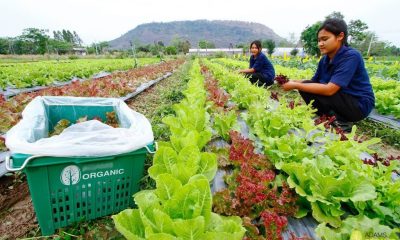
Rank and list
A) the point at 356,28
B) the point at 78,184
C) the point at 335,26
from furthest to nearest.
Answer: the point at 356,28 → the point at 335,26 → the point at 78,184

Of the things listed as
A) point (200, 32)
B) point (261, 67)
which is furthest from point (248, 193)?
point (200, 32)

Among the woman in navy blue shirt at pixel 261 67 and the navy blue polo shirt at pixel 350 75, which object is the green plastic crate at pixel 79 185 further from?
the woman in navy blue shirt at pixel 261 67

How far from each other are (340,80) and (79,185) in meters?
2.95

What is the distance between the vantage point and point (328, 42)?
123 inches

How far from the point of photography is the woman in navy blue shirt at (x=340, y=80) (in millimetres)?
3051

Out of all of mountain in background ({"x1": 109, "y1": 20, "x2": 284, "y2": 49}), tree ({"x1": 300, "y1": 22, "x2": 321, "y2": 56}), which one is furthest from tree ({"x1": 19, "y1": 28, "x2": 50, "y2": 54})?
mountain in background ({"x1": 109, "y1": 20, "x2": 284, "y2": 49})

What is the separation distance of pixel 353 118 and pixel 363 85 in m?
0.45

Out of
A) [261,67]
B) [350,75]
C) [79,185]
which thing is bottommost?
[79,185]

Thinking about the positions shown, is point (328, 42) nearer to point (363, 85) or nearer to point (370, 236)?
point (363, 85)

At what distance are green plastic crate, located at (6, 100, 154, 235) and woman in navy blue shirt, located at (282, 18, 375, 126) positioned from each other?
97.7 inches

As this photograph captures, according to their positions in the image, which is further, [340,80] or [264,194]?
[340,80]

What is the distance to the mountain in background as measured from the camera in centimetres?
13688

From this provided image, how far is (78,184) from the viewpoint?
5.54 feet

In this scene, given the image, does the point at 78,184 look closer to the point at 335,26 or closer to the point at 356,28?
the point at 335,26
